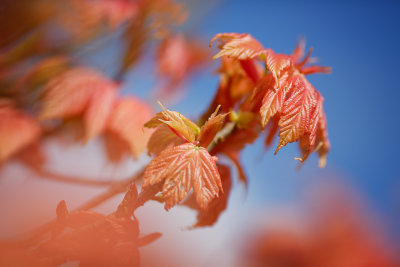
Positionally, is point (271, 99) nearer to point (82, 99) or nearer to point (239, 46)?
point (239, 46)

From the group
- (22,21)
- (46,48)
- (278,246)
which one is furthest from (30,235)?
(278,246)

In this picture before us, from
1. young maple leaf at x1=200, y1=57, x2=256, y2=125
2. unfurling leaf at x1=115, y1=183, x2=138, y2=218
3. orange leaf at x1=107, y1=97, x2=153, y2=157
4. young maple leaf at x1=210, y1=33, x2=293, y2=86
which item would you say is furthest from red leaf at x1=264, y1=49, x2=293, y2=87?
orange leaf at x1=107, y1=97, x2=153, y2=157

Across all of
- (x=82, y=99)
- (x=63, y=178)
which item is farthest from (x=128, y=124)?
(x=63, y=178)

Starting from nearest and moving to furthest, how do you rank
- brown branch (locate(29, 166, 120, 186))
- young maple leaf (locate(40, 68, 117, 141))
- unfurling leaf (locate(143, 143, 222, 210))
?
unfurling leaf (locate(143, 143, 222, 210)), young maple leaf (locate(40, 68, 117, 141)), brown branch (locate(29, 166, 120, 186))

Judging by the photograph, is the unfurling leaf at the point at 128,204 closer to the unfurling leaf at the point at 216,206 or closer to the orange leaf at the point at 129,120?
the unfurling leaf at the point at 216,206

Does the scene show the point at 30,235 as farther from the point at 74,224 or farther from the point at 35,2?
the point at 35,2

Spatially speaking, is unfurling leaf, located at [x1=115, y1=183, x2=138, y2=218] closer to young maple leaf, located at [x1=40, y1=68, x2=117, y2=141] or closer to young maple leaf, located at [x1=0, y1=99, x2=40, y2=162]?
young maple leaf, located at [x1=40, y1=68, x2=117, y2=141]

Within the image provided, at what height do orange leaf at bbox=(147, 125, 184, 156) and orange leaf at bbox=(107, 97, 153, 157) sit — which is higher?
orange leaf at bbox=(107, 97, 153, 157)
